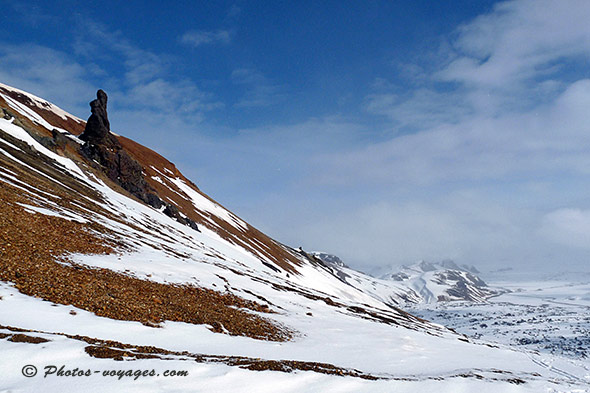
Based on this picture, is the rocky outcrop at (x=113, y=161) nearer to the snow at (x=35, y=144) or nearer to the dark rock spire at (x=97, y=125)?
the dark rock spire at (x=97, y=125)

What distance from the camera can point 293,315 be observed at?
78.7 ft

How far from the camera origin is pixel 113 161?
61062 mm

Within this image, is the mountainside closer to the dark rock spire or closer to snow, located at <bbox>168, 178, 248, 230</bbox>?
the dark rock spire

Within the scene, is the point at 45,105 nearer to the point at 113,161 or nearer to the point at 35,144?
the point at 113,161

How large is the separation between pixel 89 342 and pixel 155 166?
93723 millimetres

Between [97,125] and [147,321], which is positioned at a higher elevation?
[97,125]

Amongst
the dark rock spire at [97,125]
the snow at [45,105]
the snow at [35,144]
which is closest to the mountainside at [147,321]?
the snow at [35,144]

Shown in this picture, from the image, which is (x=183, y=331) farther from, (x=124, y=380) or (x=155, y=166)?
(x=155, y=166)

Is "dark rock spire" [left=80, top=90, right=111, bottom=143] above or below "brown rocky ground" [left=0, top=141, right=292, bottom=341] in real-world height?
above

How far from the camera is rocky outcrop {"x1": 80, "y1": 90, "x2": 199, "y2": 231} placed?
5916 centimetres

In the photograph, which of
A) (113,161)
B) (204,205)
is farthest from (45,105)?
(113,161)

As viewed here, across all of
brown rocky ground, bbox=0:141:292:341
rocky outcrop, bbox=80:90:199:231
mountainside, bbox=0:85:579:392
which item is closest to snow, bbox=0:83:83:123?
rocky outcrop, bbox=80:90:199:231

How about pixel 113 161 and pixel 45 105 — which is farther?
pixel 45 105

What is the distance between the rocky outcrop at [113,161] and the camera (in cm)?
5916
